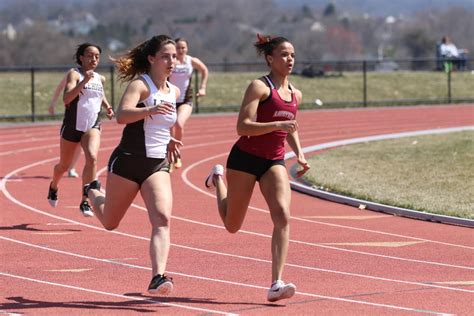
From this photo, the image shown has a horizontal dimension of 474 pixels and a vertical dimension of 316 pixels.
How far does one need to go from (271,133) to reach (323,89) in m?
34.0

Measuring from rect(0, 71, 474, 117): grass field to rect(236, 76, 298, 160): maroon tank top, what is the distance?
27430 mm

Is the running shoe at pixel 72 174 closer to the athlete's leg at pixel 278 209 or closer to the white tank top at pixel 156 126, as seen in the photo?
the white tank top at pixel 156 126

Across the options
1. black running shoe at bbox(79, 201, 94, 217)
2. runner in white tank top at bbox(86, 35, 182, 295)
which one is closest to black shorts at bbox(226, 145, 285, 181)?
runner in white tank top at bbox(86, 35, 182, 295)

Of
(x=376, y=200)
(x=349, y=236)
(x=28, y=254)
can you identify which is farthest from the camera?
(x=376, y=200)

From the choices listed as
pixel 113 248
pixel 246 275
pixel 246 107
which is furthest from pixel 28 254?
pixel 246 107

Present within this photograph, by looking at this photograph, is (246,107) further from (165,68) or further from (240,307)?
(240,307)

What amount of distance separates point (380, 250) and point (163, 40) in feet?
12.1

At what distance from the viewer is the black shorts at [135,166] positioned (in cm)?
1026

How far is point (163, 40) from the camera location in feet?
34.1

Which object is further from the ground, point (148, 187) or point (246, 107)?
point (246, 107)

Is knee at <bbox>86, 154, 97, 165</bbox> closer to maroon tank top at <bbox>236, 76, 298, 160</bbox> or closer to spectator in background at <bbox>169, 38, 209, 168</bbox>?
maroon tank top at <bbox>236, 76, 298, 160</bbox>

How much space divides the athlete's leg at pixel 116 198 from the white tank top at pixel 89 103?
4648 mm

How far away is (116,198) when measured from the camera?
34.2ft

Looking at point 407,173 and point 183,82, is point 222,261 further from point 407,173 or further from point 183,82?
point 407,173
